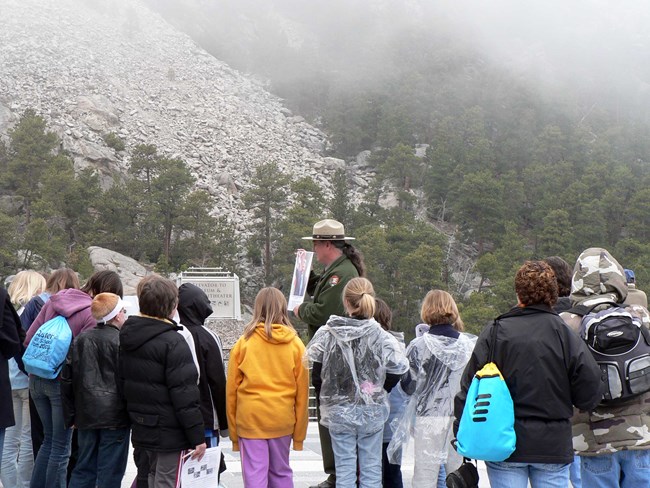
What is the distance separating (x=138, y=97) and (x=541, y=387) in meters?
80.8

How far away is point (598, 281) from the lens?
4.18 m

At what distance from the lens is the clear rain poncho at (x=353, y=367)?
498 centimetres

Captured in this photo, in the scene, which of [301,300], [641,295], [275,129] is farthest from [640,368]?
[275,129]

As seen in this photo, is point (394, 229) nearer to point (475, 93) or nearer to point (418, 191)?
point (418, 191)

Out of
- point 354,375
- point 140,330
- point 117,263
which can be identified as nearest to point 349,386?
point 354,375

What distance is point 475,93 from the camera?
9750 cm

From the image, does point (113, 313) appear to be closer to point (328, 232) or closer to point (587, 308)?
point (328, 232)

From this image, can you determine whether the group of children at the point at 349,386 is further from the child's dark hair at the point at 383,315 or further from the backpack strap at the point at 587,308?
the backpack strap at the point at 587,308

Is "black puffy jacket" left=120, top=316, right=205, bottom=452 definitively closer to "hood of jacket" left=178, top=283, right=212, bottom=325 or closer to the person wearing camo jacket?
"hood of jacket" left=178, top=283, right=212, bottom=325

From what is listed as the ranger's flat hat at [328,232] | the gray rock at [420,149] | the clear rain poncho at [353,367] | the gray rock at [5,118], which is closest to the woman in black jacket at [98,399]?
the clear rain poncho at [353,367]

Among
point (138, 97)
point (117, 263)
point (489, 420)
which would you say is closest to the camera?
point (489, 420)

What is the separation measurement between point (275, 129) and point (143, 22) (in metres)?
27.1

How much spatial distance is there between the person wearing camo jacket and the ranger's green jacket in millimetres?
1925

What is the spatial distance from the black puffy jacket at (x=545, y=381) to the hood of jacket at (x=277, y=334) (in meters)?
1.54
